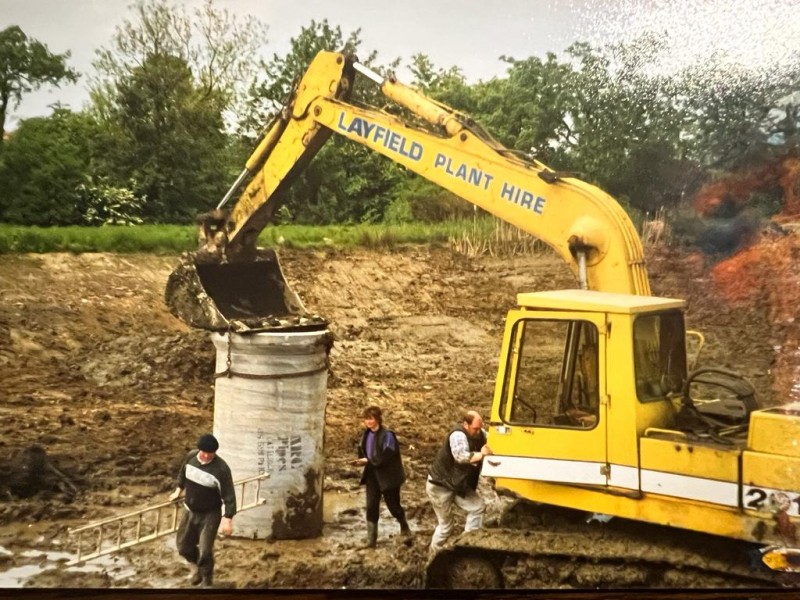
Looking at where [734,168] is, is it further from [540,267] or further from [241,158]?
[241,158]

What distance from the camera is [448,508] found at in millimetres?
2977

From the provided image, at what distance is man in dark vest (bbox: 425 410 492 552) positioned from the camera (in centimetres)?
296

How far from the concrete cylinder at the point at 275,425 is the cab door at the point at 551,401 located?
572 millimetres

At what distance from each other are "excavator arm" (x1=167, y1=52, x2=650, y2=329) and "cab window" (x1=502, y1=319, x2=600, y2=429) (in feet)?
0.65

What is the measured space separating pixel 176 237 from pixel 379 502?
1.10 meters

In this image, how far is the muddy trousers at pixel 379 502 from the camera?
301cm

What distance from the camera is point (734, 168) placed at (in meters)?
3.15

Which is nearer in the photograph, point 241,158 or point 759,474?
point 759,474

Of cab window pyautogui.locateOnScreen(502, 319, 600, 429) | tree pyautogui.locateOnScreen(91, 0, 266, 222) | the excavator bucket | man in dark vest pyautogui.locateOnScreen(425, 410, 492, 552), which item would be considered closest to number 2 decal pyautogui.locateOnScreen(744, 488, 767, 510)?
cab window pyautogui.locateOnScreen(502, 319, 600, 429)

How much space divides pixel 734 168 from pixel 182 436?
6.67 feet

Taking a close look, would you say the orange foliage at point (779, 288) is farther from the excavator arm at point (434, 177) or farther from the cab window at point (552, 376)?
the cab window at point (552, 376)

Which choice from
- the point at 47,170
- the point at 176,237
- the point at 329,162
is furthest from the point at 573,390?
the point at 47,170

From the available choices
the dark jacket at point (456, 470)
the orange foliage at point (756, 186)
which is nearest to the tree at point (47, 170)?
the dark jacket at point (456, 470)

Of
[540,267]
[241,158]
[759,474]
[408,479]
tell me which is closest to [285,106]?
[241,158]
